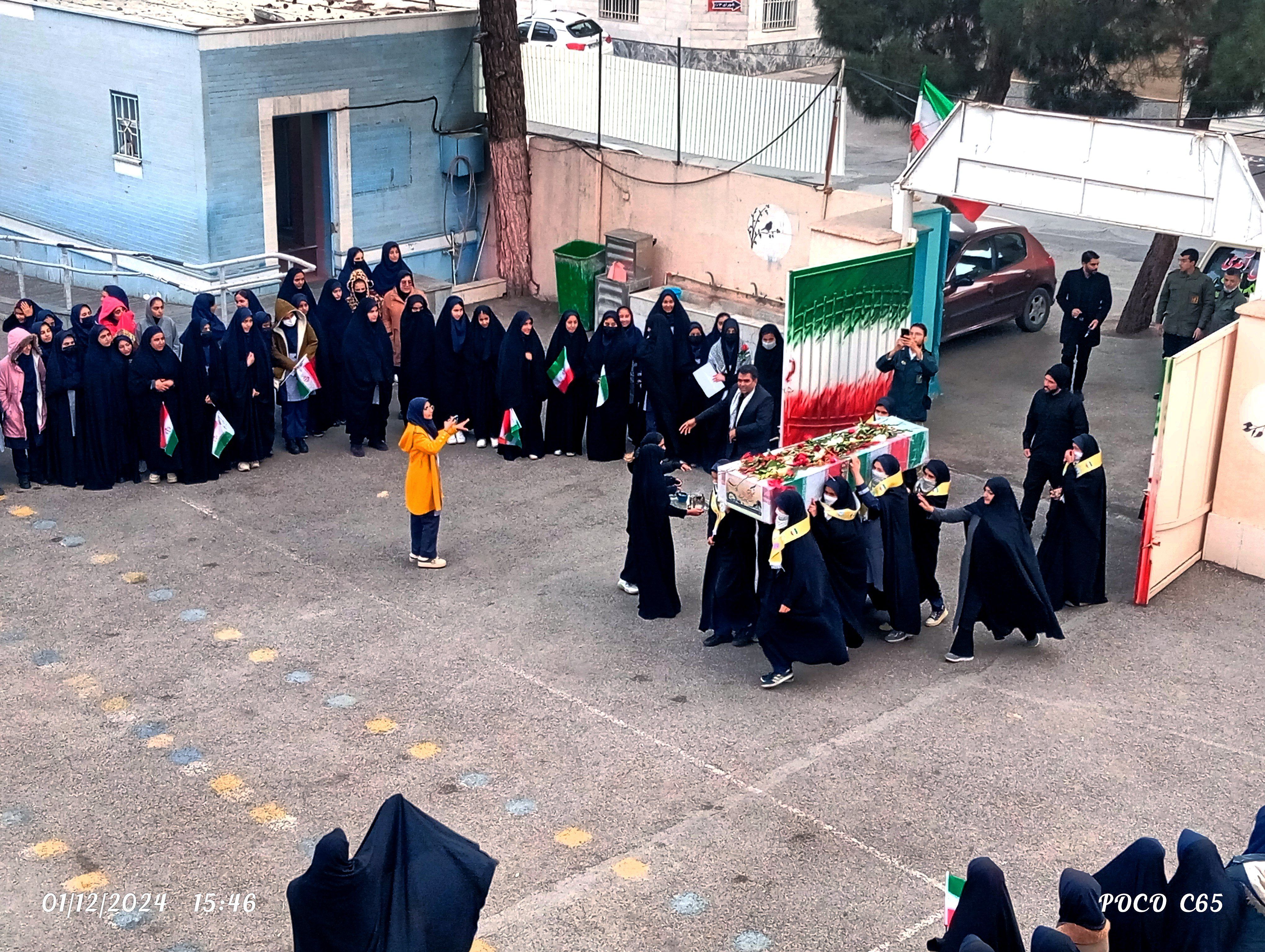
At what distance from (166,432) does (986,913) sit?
8.70m

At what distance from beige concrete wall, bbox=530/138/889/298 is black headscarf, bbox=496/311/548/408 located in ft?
12.6

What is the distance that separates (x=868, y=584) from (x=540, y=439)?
434 cm

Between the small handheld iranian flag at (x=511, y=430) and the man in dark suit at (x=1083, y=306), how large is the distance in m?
5.35

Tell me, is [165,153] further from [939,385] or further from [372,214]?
[939,385]

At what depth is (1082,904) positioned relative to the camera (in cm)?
605

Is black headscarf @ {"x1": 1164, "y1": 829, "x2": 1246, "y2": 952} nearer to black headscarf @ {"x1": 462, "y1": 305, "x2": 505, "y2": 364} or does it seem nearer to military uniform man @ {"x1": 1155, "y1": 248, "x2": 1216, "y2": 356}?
military uniform man @ {"x1": 1155, "y1": 248, "x2": 1216, "y2": 356}

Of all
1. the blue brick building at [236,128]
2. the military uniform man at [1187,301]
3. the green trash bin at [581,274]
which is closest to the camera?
the military uniform man at [1187,301]

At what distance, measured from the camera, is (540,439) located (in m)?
14.1

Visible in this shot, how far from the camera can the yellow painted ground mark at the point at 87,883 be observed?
7.89 meters

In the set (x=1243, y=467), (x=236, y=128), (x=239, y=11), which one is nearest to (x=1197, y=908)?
(x=1243, y=467)

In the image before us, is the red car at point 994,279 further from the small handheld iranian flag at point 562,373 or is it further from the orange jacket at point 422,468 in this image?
the orange jacket at point 422,468

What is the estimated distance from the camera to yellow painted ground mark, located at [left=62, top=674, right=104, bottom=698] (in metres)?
9.78

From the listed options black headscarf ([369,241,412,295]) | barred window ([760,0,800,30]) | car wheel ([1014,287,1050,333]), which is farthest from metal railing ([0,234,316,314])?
barred window ([760,0,800,30])

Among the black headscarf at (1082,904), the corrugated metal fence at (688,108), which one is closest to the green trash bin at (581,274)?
the corrugated metal fence at (688,108)
